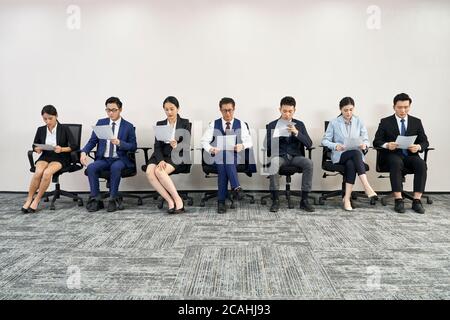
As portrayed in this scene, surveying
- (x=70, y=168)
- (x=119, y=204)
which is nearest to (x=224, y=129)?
(x=119, y=204)

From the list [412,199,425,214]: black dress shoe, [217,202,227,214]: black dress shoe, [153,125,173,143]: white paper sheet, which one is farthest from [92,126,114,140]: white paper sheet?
[412,199,425,214]: black dress shoe

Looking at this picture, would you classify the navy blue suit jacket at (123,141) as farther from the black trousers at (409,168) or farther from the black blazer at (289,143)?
the black trousers at (409,168)

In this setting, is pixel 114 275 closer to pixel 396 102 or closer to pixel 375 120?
pixel 396 102

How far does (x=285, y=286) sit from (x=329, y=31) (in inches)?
134

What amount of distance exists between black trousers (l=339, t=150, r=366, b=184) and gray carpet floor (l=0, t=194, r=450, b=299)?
338 mm

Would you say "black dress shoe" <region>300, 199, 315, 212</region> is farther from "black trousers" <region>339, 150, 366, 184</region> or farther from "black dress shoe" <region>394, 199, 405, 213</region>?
"black dress shoe" <region>394, 199, 405, 213</region>

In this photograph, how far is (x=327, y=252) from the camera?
2475 mm

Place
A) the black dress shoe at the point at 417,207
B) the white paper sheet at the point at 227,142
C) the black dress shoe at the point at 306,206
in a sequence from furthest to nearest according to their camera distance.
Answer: the white paper sheet at the point at 227,142, the black dress shoe at the point at 306,206, the black dress shoe at the point at 417,207

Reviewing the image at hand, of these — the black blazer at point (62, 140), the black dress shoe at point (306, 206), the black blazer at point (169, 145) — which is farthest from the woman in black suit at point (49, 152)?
the black dress shoe at point (306, 206)

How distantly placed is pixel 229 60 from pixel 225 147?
4.15ft

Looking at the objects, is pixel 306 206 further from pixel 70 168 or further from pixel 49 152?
pixel 49 152

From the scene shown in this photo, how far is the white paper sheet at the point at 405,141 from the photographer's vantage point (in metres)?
3.60

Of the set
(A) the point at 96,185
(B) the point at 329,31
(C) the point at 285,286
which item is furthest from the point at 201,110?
(C) the point at 285,286

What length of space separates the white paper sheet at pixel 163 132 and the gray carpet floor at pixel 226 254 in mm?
743
